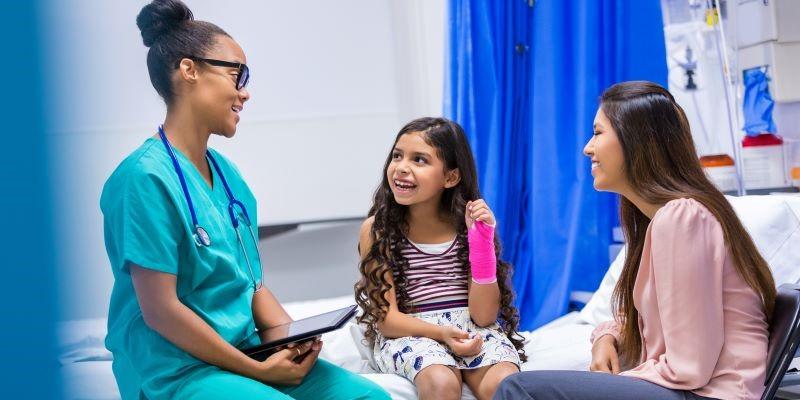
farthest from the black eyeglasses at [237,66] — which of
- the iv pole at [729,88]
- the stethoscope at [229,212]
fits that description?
the iv pole at [729,88]

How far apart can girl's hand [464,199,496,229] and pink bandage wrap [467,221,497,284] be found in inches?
0.5

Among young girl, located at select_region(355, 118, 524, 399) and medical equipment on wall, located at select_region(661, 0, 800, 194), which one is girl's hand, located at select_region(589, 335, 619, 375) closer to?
young girl, located at select_region(355, 118, 524, 399)

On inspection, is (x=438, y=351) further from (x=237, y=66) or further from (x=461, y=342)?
(x=237, y=66)

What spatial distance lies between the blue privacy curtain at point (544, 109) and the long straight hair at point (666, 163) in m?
1.49

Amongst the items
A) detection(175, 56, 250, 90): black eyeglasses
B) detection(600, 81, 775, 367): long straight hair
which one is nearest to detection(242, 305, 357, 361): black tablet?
detection(175, 56, 250, 90): black eyeglasses

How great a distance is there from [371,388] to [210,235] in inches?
19.1

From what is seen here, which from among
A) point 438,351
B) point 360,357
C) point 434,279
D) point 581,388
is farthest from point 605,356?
point 360,357

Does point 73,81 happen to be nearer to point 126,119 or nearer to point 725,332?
point 725,332

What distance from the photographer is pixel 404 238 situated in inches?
89.1

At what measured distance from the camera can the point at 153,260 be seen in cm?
147

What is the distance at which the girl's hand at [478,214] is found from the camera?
2055mm

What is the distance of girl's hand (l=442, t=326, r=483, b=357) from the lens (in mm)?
1980

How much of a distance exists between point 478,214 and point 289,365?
0.67 m

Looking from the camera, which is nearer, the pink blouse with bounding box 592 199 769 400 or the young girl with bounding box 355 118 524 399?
the pink blouse with bounding box 592 199 769 400
